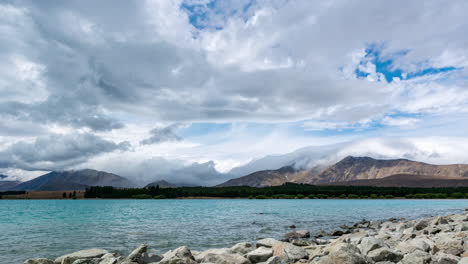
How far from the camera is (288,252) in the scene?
16594 mm

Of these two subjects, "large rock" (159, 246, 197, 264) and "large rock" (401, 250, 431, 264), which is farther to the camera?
"large rock" (159, 246, 197, 264)

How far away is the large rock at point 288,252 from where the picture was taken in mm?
16109

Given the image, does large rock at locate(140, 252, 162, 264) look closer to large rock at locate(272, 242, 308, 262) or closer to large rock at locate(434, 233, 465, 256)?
large rock at locate(272, 242, 308, 262)

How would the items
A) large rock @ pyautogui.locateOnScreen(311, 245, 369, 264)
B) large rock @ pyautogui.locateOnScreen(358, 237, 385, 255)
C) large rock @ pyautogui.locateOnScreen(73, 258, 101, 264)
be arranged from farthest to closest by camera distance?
large rock @ pyautogui.locateOnScreen(358, 237, 385, 255)
large rock @ pyautogui.locateOnScreen(73, 258, 101, 264)
large rock @ pyautogui.locateOnScreen(311, 245, 369, 264)

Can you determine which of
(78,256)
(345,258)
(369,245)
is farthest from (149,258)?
(369,245)

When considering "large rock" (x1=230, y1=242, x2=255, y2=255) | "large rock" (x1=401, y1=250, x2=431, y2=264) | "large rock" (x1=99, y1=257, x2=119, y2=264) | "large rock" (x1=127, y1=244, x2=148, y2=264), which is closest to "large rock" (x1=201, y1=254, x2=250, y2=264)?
"large rock" (x1=230, y1=242, x2=255, y2=255)

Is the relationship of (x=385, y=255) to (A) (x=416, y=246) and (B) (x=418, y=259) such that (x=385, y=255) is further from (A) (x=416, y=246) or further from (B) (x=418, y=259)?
(A) (x=416, y=246)

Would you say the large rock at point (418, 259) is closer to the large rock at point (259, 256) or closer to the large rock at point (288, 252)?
the large rock at point (288, 252)

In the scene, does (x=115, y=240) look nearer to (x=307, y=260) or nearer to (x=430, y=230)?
(x=307, y=260)

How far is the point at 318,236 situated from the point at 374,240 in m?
16.5

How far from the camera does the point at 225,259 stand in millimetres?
15570

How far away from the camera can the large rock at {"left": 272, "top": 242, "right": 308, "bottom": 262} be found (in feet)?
52.9

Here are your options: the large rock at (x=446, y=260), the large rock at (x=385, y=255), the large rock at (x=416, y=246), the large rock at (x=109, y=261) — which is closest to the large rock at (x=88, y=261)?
the large rock at (x=109, y=261)

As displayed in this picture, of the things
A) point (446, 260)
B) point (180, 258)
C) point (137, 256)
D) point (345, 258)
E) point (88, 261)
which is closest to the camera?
point (345, 258)
